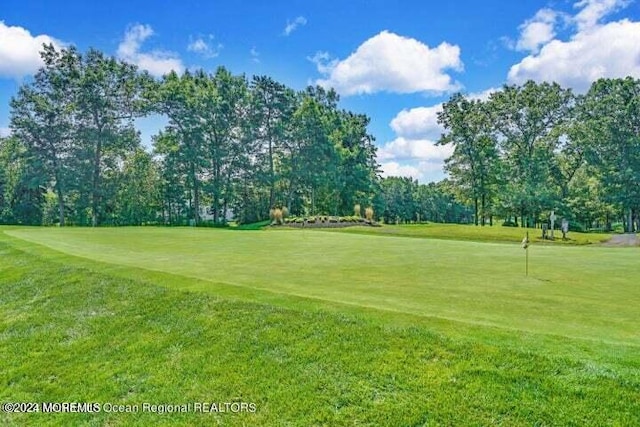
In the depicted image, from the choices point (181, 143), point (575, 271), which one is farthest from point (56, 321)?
point (181, 143)

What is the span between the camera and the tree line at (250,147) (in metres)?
43.2

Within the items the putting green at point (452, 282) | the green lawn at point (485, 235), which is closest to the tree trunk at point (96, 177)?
the green lawn at point (485, 235)

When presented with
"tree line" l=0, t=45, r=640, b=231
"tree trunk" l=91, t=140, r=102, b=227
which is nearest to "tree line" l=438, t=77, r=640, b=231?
"tree line" l=0, t=45, r=640, b=231

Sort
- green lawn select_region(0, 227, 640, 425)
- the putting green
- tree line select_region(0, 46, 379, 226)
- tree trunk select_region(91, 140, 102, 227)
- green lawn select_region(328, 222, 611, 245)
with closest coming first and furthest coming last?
green lawn select_region(0, 227, 640, 425)
the putting green
green lawn select_region(328, 222, 611, 245)
tree line select_region(0, 46, 379, 226)
tree trunk select_region(91, 140, 102, 227)

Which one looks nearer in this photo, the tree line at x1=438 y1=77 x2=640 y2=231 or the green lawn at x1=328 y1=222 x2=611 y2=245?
the green lawn at x1=328 y1=222 x2=611 y2=245

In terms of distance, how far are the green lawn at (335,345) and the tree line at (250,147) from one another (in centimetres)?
3944

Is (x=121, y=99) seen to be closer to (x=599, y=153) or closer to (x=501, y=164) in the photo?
(x=501, y=164)

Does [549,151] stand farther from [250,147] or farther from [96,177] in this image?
[96,177]

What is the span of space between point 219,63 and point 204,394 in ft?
161

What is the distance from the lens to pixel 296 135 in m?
49.2

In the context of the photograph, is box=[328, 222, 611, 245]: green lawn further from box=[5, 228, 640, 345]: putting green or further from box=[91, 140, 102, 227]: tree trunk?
box=[91, 140, 102, 227]: tree trunk

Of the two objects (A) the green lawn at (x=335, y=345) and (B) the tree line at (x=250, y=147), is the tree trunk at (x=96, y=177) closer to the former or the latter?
(B) the tree line at (x=250, y=147)

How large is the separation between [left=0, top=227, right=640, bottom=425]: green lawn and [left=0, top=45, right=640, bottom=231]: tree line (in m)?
39.4

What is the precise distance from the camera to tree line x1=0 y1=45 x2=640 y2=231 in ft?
142
